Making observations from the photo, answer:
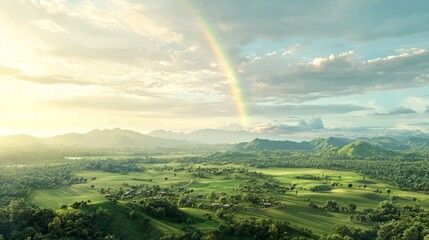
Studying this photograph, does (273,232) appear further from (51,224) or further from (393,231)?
(51,224)

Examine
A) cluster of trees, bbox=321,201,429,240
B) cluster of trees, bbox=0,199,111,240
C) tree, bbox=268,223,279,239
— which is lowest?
cluster of trees, bbox=321,201,429,240

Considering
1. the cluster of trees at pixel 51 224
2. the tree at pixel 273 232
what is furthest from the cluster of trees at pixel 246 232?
the cluster of trees at pixel 51 224

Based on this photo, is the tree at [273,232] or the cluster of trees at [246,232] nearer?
the cluster of trees at [246,232]

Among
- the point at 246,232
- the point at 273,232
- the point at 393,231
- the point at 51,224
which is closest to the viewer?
the point at 51,224

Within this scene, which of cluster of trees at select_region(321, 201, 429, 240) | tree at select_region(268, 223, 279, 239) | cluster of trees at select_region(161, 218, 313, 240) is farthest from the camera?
cluster of trees at select_region(321, 201, 429, 240)

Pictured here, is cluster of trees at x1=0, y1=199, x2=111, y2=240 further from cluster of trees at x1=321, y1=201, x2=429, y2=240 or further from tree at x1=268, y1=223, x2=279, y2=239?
cluster of trees at x1=321, y1=201, x2=429, y2=240

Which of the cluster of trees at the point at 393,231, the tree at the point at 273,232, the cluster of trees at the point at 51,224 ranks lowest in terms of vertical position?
the cluster of trees at the point at 393,231

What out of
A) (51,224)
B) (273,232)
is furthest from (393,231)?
(51,224)

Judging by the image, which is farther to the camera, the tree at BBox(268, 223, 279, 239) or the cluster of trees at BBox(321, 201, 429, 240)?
the cluster of trees at BBox(321, 201, 429, 240)

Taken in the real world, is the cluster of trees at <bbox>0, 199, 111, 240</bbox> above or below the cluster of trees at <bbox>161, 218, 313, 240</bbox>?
above

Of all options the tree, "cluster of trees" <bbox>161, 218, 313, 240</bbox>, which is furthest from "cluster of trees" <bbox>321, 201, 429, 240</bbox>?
the tree

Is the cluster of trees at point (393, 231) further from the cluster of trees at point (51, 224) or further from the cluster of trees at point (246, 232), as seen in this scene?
the cluster of trees at point (51, 224)
